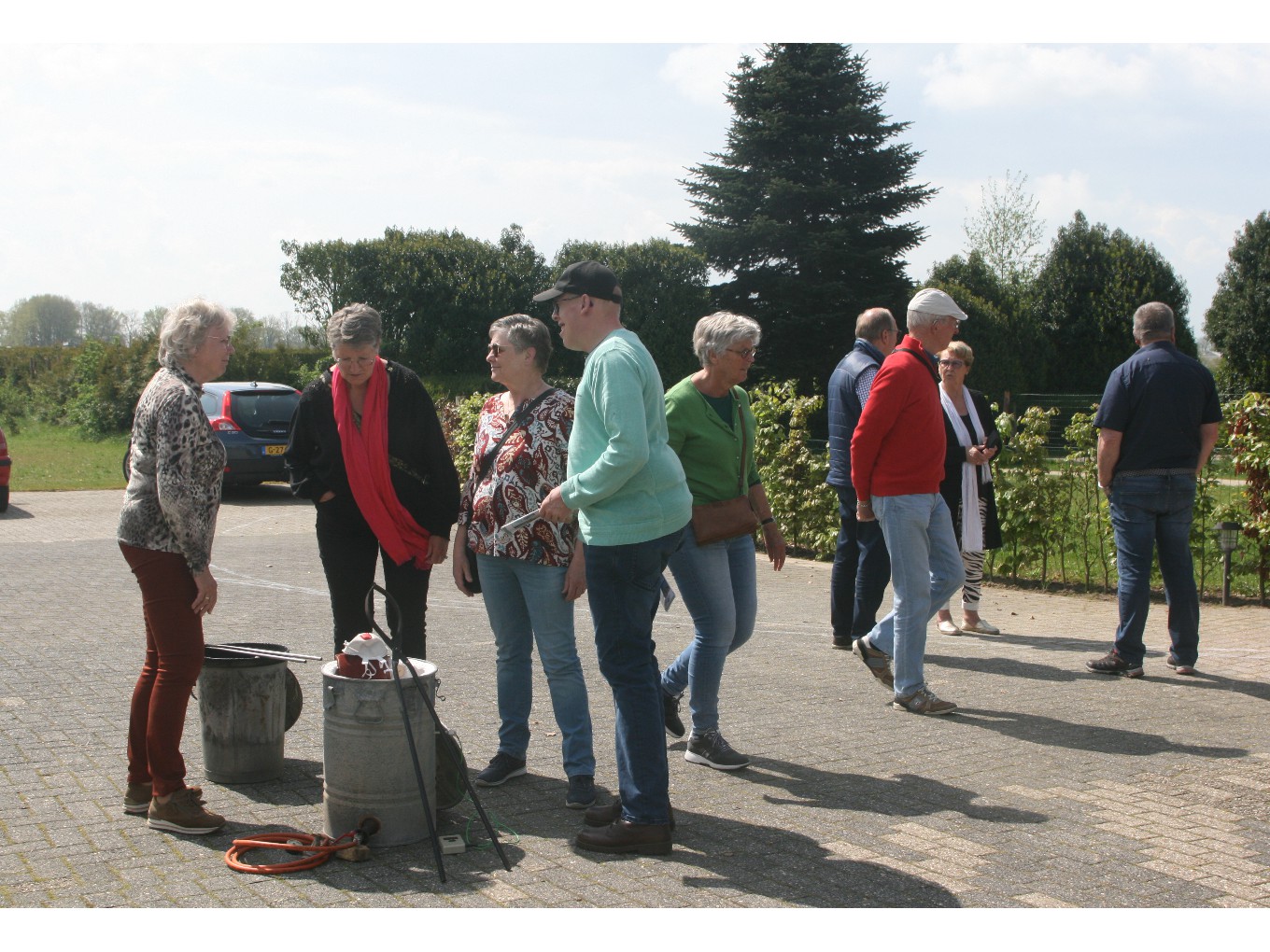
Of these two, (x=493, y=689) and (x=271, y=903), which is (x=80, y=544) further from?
(x=271, y=903)

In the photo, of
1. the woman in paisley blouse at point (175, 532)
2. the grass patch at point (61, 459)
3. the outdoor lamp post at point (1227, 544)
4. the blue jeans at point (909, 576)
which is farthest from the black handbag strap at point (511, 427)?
the grass patch at point (61, 459)

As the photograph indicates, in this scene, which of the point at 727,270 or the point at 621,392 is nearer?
the point at 621,392

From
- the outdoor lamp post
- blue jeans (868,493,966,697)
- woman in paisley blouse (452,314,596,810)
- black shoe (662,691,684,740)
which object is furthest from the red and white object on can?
the outdoor lamp post

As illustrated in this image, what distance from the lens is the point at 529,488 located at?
4.88m

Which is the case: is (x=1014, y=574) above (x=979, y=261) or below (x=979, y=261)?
below

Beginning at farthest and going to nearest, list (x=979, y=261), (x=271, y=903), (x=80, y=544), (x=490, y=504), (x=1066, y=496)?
(x=979, y=261), (x=80, y=544), (x=1066, y=496), (x=490, y=504), (x=271, y=903)

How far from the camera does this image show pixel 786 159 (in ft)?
139

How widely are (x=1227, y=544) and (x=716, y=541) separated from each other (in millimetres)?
5653

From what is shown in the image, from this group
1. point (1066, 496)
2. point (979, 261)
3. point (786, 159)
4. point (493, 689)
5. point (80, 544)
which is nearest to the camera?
point (493, 689)

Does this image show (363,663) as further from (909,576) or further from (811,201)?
(811,201)

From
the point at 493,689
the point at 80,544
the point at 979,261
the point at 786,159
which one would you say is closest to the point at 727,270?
the point at 786,159

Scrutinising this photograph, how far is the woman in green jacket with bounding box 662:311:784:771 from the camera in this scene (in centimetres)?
541

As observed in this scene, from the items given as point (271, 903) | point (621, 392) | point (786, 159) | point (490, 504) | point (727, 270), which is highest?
point (786, 159)

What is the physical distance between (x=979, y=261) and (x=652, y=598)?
4822cm
